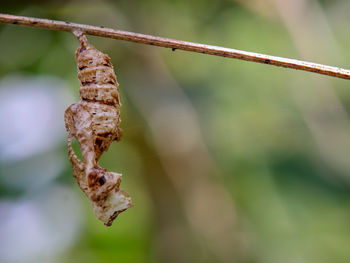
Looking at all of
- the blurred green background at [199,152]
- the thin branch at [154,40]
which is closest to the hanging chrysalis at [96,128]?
the thin branch at [154,40]

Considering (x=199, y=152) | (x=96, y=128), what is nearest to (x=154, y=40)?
(x=96, y=128)

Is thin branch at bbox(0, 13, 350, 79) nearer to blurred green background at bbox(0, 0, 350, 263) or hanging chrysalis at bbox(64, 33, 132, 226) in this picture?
hanging chrysalis at bbox(64, 33, 132, 226)

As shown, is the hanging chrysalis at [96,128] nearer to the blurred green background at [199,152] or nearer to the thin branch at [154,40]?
the thin branch at [154,40]

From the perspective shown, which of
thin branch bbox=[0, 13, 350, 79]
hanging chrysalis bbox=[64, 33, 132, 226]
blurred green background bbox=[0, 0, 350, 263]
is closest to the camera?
thin branch bbox=[0, 13, 350, 79]

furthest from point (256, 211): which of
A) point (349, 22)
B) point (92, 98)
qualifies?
point (92, 98)

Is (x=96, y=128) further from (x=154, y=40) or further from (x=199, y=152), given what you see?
(x=199, y=152)

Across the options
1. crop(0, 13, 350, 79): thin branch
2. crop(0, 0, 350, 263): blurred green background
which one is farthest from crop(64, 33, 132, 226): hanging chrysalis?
crop(0, 0, 350, 263): blurred green background
